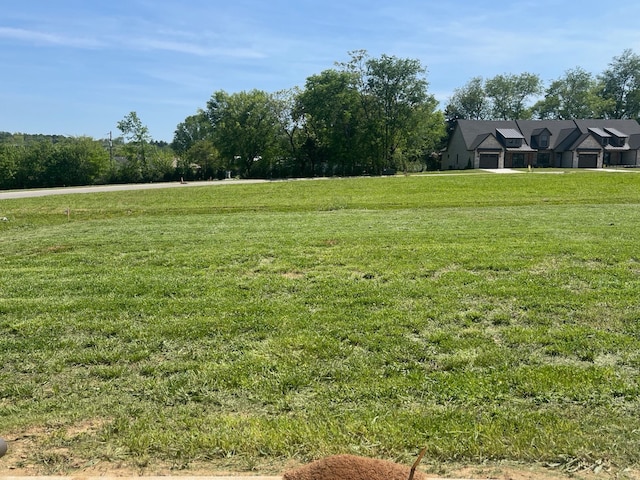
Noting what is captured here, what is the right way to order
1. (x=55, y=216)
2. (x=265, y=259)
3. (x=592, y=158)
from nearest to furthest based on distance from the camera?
(x=265, y=259) → (x=55, y=216) → (x=592, y=158)

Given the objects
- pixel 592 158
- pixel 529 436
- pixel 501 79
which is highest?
pixel 501 79

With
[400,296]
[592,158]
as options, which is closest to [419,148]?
[592,158]

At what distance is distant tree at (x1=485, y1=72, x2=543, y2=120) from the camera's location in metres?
73.1

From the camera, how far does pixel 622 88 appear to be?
75.4 metres

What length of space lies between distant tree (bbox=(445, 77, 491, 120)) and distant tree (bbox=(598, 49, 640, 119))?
17449 mm

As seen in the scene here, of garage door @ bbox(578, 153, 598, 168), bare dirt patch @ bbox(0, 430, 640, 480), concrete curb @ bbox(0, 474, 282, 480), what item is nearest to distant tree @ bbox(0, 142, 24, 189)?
bare dirt patch @ bbox(0, 430, 640, 480)

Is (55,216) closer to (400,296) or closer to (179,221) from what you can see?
(179,221)

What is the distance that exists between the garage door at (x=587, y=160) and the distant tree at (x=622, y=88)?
20.5 m

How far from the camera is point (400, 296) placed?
5492 mm

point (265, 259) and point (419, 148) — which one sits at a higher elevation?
point (419, 148)

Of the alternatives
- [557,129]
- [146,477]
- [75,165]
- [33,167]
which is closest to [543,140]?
[557,129]

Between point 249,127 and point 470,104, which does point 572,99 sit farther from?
point 249,127

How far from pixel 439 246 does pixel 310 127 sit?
Result: 45.6 m

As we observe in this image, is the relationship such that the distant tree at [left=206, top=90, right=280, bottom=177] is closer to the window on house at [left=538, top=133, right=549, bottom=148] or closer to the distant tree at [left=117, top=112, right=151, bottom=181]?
the distant tree at [left=117, top=112, right=151, bottom=181]
